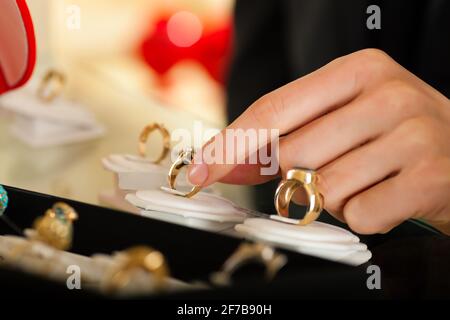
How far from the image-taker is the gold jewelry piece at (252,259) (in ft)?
0.95

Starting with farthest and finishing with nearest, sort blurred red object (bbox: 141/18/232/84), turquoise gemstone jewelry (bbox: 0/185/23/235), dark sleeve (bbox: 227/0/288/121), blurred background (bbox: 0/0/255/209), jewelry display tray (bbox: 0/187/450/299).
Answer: blurred red object (bbox: 141/18/232/84)
dark sleeve (bbox: 227/0/288/121)
blurred background (bbox: 0/0/255/209)
turquoise gemstone jewelry (bbox: 0/185/23/235)
jewelry display tray (bbox: 0/187/450/299)

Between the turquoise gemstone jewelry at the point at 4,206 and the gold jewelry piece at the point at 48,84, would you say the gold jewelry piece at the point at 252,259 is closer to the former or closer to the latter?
the turquoise gemstone jewelry at the point at 4,206

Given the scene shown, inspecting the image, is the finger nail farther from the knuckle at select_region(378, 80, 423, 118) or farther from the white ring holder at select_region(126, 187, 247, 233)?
the knuckle at select_region(378, 80, 423, 118)

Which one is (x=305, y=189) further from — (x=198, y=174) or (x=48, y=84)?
(x=48, y=84)

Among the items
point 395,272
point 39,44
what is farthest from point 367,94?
point 39,44

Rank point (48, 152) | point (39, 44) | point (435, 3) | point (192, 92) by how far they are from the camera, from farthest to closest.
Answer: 1. point (192, 92)
2. point (39, 44)
3. point (435, 3)
4. point (48, 152)

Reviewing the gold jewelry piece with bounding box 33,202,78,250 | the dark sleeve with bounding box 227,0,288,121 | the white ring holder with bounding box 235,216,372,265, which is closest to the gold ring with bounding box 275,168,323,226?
the white ring holder with bounding box 235,216,372,265

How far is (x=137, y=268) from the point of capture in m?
0.26

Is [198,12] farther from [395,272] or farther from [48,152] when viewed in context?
[395,272]

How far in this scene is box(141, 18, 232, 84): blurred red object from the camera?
1620 millimetres

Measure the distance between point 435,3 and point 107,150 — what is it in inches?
18.4
